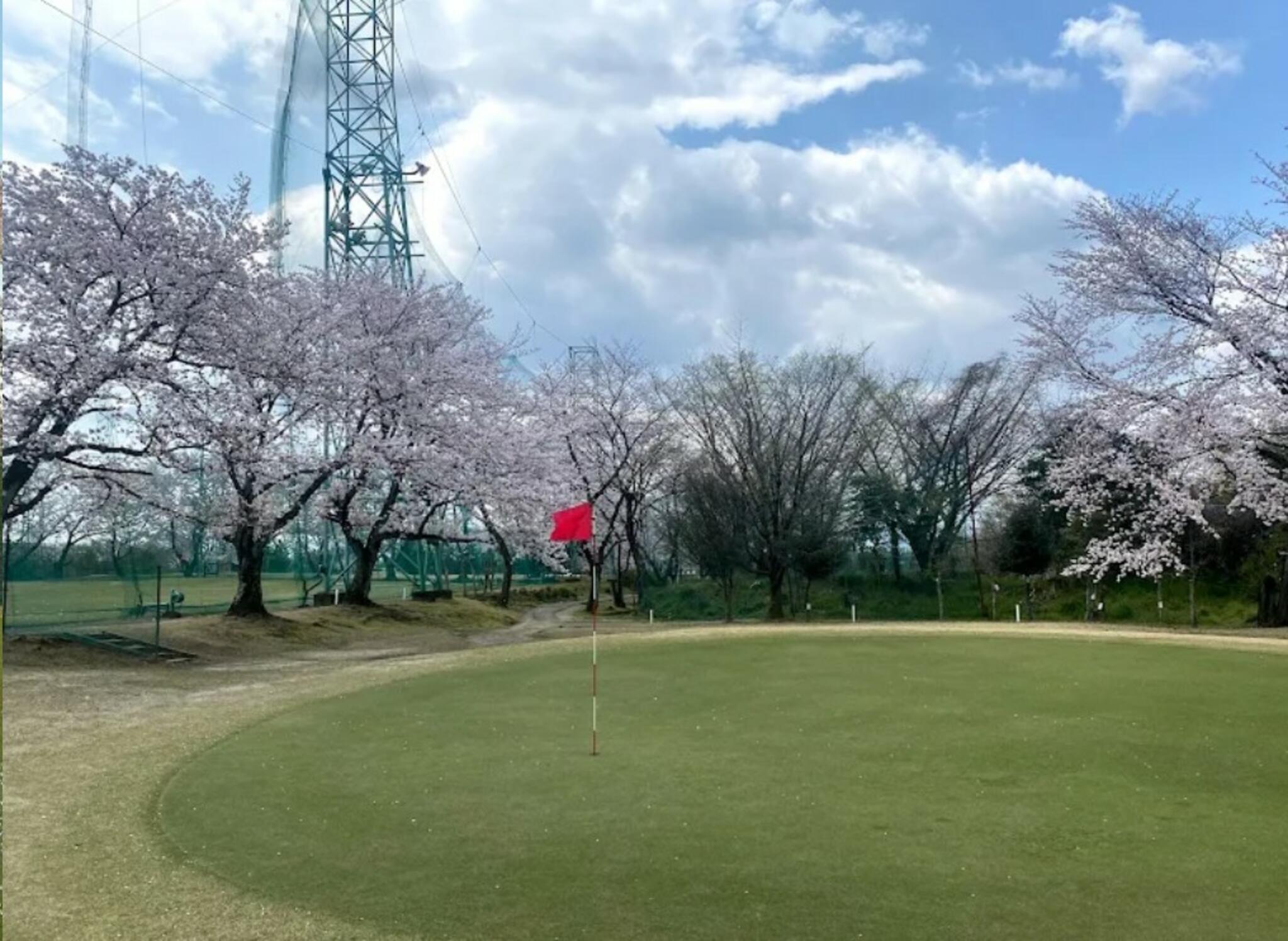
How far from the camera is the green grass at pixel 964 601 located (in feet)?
92.3

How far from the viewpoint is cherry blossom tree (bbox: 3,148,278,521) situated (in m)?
15.4

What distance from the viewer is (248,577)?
22859 mm

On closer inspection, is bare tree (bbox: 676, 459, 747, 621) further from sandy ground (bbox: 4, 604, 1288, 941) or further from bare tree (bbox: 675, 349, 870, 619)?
sandy ground (bbox: 4, 604, 1288, 941)

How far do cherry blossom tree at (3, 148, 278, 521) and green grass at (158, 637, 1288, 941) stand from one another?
26.6 ft

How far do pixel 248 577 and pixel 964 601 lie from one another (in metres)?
22.8

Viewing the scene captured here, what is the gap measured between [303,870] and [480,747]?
307 centimetres

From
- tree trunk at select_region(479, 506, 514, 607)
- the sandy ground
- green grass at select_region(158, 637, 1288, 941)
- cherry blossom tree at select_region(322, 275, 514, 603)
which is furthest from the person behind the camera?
tree trunk at select_region(479, 506, 514, 607)

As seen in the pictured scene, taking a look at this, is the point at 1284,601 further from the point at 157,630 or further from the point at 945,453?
the point at 157,630

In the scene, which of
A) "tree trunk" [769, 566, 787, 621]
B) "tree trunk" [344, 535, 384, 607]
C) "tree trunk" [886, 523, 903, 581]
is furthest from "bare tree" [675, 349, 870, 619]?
"tree trunk" [344, 535, 384, 607]

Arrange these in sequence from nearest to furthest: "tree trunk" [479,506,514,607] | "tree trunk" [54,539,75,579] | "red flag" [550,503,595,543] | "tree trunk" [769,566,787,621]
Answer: "red flag" [550,503,595,543]
"tree trunk" [54,539,75,579]
"tree trunk" [769,566,787,621]
"tree trunk" [479,506,514,607]

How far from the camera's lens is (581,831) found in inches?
233

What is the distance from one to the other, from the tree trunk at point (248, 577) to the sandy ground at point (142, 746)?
3.61m

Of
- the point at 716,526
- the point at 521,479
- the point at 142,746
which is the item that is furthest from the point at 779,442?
the point at 142,746

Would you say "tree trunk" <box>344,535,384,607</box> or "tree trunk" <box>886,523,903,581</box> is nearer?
"tree trunk" <box>344,535,384,607</box>
